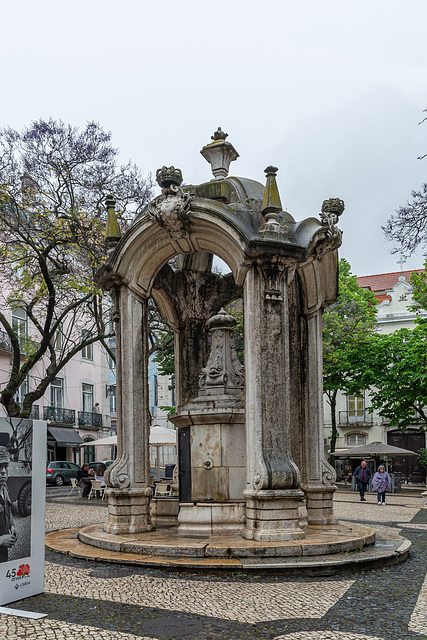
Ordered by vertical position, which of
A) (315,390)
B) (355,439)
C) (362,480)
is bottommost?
(362,480)

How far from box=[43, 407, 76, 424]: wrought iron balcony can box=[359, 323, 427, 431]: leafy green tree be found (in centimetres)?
1831

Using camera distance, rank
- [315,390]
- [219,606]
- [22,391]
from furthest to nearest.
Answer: [22,391]
[315,390]
[219,606]

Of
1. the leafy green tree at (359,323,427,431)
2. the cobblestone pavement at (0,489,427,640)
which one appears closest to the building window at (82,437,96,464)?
the leafy green tree at (359,323,427,431)

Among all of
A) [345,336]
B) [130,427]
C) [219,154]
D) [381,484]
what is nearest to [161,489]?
[381,484]

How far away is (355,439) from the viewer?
48.1 metres

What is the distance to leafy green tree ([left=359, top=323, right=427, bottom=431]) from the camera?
2950cm

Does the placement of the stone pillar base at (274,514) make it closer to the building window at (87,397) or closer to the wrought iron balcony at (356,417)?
the building window at (87,397)

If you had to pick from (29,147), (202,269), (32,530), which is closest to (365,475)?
(202,269)

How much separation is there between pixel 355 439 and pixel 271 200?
134 ft

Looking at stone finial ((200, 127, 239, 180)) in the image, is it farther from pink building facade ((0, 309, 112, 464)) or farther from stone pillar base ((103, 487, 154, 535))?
pink building facade ((0, 309, 112, 464))

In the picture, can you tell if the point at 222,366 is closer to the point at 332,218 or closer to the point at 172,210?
the point at 172,210

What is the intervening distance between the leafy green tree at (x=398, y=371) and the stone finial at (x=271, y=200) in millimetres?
21047

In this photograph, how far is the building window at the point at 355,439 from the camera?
47.7 meters

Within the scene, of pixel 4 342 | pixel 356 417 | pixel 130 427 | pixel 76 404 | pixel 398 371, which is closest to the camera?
pixel 130 427
